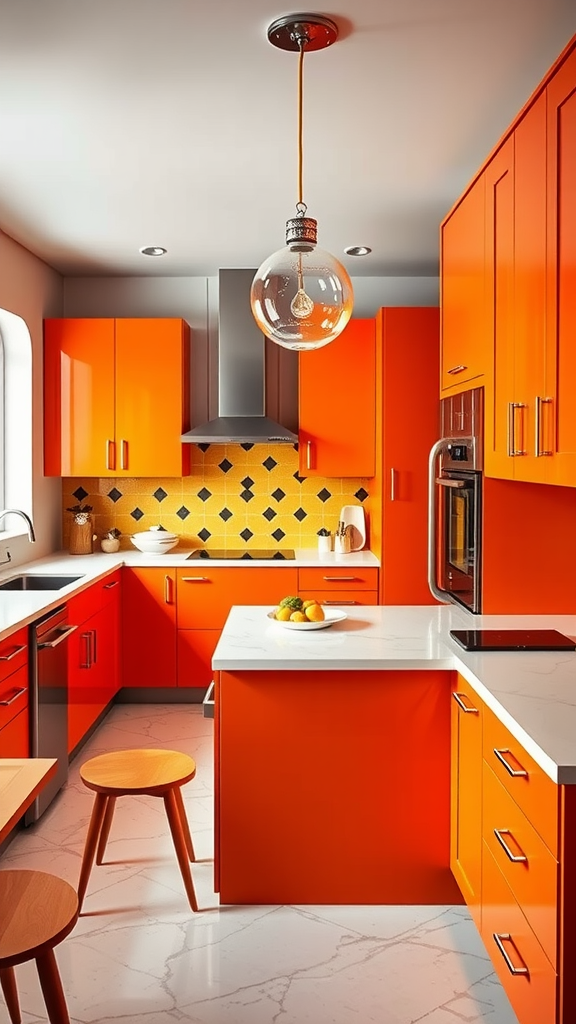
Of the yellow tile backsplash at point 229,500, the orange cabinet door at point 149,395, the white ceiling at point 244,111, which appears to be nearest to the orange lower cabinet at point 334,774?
the white ceiling at point 244,111

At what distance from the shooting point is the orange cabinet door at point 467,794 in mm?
2309

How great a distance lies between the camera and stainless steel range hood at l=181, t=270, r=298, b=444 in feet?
16.7

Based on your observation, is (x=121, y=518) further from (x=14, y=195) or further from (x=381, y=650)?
(x=381, y=650)

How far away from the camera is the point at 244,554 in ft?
17.9

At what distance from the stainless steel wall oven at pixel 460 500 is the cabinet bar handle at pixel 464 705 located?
57 cm

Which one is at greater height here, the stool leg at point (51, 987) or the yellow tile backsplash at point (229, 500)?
the yellow tile backsplash at point (229, 500)

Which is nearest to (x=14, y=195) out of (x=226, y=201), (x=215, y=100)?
(x=226, y=201)

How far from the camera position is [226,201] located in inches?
154

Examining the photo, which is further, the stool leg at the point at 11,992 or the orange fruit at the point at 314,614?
the orange fruit at the point at 314,614

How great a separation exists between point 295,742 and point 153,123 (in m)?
2.08

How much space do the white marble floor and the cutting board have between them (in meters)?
2.67

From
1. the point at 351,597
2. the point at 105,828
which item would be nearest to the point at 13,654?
the point at 105,828

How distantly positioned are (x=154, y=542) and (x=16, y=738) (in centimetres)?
213

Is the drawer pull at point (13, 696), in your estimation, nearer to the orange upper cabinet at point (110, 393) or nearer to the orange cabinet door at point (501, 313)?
the orange cabinet door at point (501, 313)
